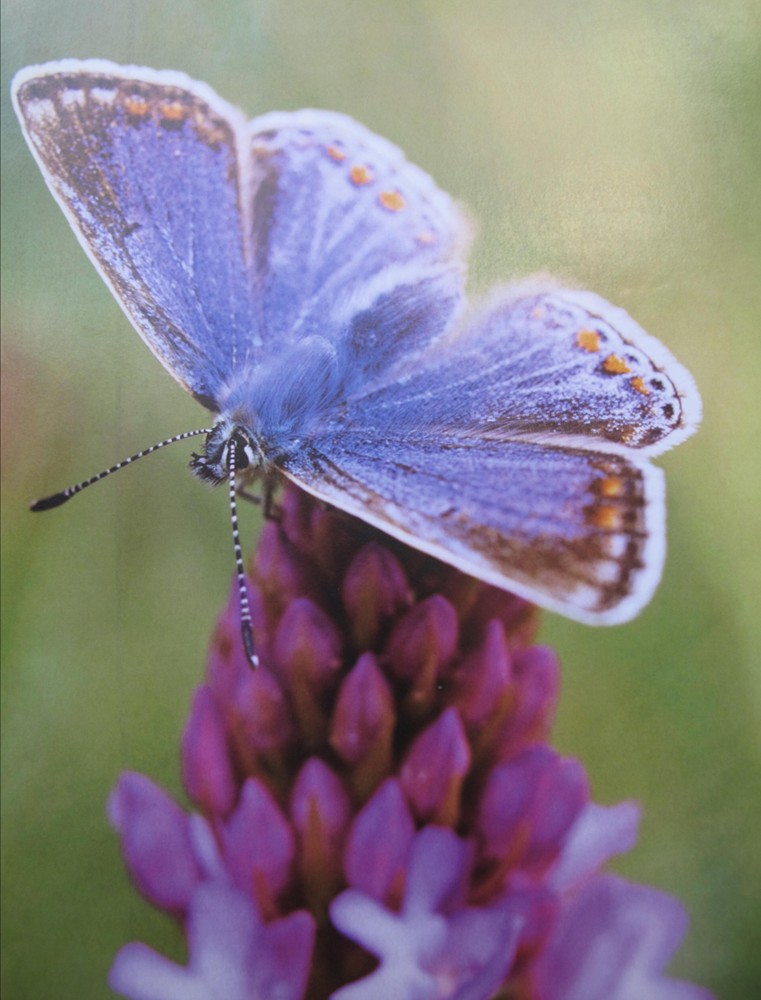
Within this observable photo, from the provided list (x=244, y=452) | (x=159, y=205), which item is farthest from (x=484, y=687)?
(x=159, y=205)

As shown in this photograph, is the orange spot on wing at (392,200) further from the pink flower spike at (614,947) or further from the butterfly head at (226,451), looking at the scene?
the pink flower spike at (614,947)

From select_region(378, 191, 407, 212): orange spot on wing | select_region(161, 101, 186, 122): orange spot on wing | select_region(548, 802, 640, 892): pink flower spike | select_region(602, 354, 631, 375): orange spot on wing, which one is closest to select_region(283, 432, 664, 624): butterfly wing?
select_region(602, 354, 631, 375): orange spot on wing

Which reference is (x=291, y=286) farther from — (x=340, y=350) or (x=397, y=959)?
(x=397, y=959)

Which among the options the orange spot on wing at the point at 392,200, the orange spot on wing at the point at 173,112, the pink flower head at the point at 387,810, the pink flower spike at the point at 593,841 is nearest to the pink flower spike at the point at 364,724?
the pink flower head at the point at 387,810

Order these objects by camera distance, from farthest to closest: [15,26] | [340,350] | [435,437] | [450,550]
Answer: [15,26], [340,350], [435,437], [450,550]

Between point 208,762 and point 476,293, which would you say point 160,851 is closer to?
point 208,762

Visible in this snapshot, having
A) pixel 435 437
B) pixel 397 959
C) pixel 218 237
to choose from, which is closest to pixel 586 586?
pixel 435 437

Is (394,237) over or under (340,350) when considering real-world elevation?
over

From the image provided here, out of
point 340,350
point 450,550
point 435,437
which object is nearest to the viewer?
point 450,550

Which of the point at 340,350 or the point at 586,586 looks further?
the point at 340,350
